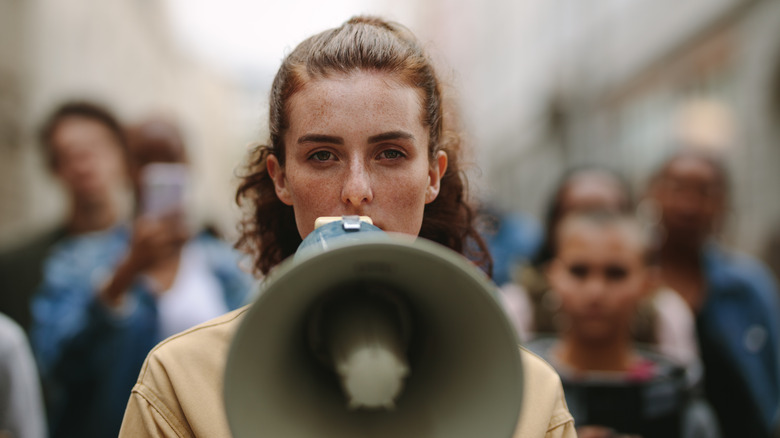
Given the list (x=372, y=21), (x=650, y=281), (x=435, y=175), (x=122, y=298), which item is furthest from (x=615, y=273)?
(x=122, y=298)

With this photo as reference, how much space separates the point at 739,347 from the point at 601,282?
1.01 m

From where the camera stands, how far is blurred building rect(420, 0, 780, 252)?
27.4 ft

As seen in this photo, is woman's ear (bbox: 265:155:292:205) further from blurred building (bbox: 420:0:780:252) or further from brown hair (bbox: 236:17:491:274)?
blurred building (bbox: 420:0:780:252)

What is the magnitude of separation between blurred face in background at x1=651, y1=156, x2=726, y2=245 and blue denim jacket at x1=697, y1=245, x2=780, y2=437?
0.52 feet

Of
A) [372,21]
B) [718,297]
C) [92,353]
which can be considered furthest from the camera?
[718,297]

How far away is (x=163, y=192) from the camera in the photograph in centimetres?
359

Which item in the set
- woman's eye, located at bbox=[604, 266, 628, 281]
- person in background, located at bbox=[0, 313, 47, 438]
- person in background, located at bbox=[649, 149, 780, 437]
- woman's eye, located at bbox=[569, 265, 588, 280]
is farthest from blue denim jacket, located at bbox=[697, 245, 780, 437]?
person in background, located at bbox=[0, 313, 47, 438]

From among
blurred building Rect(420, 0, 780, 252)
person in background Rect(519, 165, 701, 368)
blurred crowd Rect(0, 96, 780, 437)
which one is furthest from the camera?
blurred building Rect(420, 0, 780, 252)

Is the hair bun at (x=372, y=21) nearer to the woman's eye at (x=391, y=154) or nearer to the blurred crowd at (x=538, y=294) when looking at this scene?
the woman's eye at (x=391, y=154)

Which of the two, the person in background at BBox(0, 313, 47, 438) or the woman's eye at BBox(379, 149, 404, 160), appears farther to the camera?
the person in background at BBox(0, 313, 47, 438)

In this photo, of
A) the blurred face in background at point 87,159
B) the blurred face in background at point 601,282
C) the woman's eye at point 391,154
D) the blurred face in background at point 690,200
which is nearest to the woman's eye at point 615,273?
the blurred face in background at point 601,282

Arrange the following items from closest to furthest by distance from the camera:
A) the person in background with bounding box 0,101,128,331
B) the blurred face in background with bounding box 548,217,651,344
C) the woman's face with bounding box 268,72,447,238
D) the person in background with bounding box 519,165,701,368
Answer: the woman's face with bounding box 268,72,447,238 → the blurred face in background with bounding box 548,217,651,344 → the person in background with bounding box 519,165,701,368 → the person in background with bounding box 0,101,128,331

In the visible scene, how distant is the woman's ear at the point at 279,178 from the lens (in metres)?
1.75

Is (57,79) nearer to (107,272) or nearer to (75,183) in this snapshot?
(75,183)
